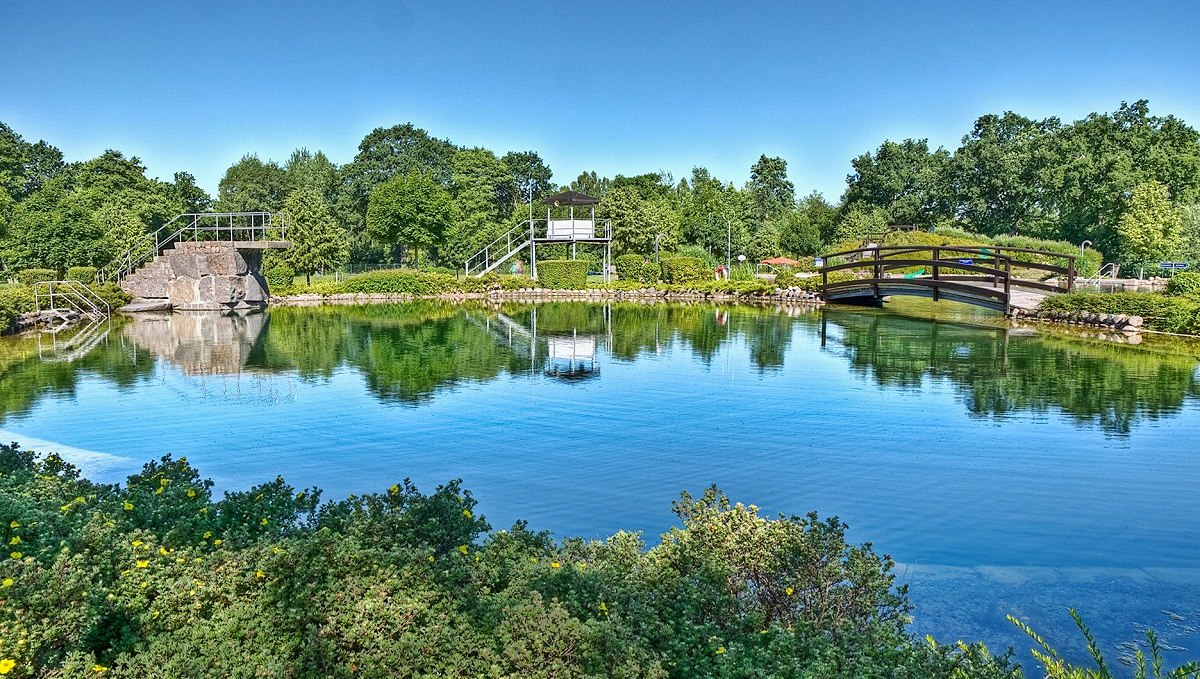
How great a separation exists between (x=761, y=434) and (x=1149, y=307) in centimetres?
2038

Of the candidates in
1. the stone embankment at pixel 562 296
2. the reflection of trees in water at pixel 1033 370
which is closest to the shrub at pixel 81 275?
the stone embankment at pixel 562 296

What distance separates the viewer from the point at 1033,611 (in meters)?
7.00

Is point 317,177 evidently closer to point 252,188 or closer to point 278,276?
point 252,188

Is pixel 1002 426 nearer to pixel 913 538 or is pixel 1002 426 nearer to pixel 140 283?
pixel 913 538

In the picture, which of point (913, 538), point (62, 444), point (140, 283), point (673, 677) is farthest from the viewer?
point (140, 283)

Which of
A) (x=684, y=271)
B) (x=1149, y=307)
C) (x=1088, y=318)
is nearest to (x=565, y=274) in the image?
(x=684, y=271)

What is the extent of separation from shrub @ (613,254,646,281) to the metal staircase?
19.0 ft

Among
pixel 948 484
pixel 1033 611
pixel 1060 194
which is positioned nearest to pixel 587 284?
pixel 1060 194

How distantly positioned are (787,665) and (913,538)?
492 cm

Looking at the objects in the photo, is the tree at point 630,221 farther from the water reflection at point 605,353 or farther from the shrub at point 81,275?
the shrub at point 81,275

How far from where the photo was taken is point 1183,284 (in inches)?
1115

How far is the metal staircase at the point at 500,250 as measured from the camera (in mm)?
49444

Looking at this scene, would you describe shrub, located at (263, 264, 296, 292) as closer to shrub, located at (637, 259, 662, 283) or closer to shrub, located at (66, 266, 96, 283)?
shrub, located at (66, 266, 96, 283)

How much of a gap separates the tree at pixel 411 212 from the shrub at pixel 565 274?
11.5 metres
